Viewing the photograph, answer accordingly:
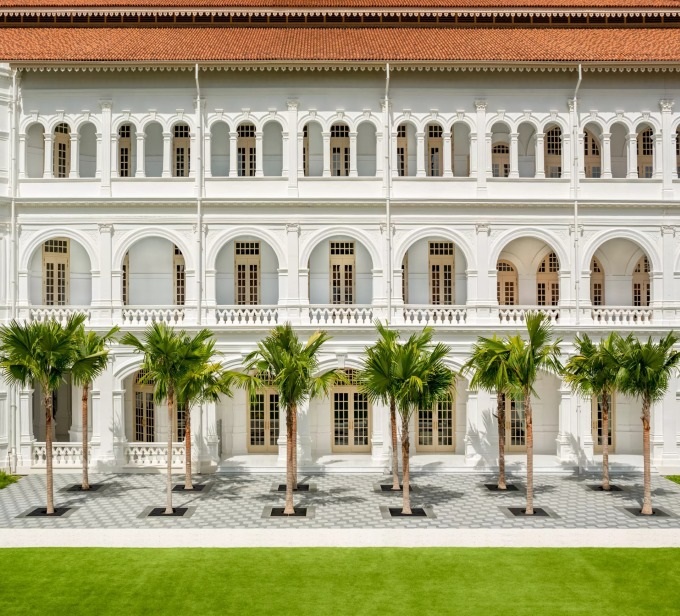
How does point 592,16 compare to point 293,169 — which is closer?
point 293,169

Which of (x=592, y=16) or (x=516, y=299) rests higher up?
(x=592, y=16)

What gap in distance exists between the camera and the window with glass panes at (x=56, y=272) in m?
30.3

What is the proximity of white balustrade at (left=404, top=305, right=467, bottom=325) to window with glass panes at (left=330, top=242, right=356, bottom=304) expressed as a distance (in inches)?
105

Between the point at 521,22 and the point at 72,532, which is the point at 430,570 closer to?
the point at 72,532

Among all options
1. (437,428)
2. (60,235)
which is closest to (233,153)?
(60,235)

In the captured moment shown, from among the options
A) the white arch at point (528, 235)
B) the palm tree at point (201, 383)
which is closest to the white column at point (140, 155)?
the palm tree at point (201, 383)

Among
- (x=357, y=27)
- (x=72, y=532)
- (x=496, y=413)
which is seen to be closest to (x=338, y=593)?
(x=72, y=532)

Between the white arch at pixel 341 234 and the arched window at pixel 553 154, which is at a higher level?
the arched window at pixel 553 154

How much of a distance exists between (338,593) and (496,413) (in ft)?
47.2


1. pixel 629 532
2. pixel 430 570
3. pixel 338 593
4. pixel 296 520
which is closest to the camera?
pixel 338 593

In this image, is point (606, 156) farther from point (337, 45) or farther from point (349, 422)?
point (349, 422)

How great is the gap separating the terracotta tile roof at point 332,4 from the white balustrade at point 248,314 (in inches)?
515

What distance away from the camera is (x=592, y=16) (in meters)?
31.8

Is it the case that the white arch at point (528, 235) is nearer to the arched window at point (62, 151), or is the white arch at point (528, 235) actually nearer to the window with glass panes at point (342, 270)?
the window with glass panes at point (342, 270)
